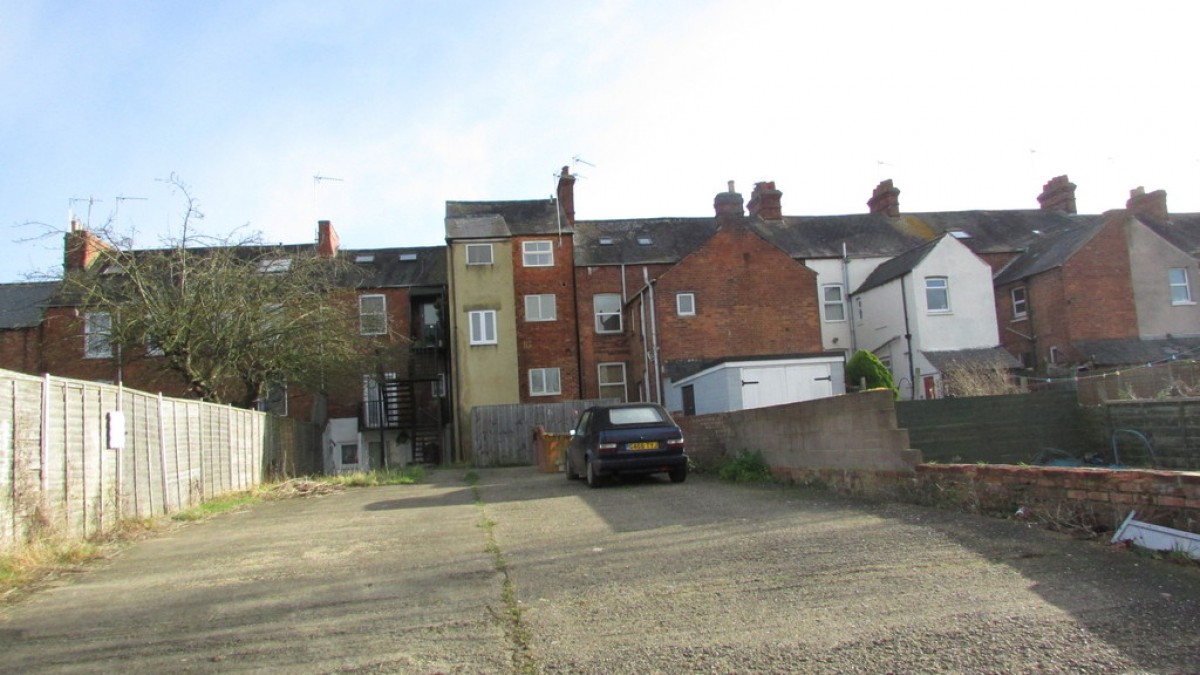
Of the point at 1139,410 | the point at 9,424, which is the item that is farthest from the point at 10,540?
the point at 1139,410

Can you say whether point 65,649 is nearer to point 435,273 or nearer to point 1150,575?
point 1150,575

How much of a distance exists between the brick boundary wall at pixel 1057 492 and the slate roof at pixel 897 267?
22.1 meters

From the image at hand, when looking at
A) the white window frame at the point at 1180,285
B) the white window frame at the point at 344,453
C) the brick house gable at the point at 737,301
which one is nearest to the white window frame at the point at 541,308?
the brick house gable at the point at 737,301

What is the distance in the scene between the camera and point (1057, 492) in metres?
7.22

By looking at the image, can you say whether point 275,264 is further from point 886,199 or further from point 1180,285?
point 1180,285

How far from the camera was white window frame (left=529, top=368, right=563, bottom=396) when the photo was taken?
109ft

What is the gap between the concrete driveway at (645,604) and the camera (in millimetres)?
4332

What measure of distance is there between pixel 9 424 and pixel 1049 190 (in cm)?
4259

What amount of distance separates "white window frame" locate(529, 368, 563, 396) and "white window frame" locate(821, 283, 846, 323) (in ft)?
36.1

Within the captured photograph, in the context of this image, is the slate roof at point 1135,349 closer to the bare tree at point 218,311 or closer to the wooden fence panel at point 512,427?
the wooden fence panel at point 512,427

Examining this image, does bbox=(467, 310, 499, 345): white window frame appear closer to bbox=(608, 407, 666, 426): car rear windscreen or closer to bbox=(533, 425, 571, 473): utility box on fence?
bbox=(533, 425, 571, 473): utility box on fence

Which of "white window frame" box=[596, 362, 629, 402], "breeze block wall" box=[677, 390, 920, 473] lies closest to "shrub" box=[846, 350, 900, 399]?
"breeze block wall" box=[677, 390, 920, 473]

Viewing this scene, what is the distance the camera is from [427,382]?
115 ft

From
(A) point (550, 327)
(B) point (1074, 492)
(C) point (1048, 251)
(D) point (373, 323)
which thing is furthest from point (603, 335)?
(B) point (1074, 492)
